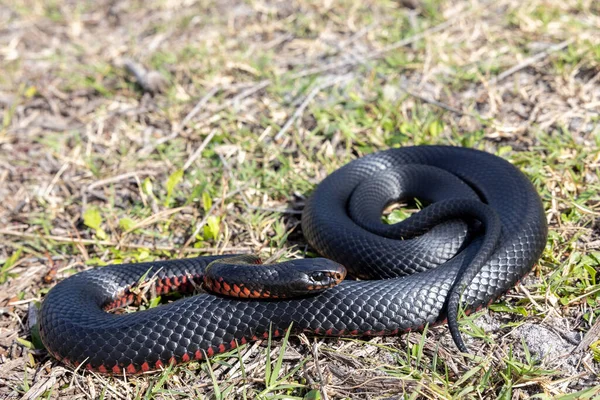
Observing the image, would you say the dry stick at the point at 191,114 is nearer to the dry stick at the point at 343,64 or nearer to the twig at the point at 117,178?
the dry stick at the point at 343,64

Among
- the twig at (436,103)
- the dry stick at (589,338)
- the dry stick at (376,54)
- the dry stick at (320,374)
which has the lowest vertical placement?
the dry stick at (320,374)

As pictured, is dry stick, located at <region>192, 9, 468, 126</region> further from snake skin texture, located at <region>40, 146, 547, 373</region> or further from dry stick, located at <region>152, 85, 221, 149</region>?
snake skin texture, located at <region>40, 146, 547, 373</region>

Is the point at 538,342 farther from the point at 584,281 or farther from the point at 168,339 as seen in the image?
the point at 168,339

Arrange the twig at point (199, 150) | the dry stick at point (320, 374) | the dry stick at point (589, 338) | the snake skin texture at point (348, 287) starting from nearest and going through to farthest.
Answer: the dry stick at point (320, 374) → the dry stick at point (589, 338) → the snake skin texture at point (348, 287) → the twig at point (199, 150)

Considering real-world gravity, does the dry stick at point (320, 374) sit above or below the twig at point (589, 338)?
below

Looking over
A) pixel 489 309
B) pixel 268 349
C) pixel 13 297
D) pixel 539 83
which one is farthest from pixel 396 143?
pixel 13 297

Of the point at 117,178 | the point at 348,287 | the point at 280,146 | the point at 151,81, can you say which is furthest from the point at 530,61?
the point at 117,178

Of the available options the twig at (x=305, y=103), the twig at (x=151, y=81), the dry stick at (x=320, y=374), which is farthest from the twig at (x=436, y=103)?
the dry stick at (x=320, y=374)
